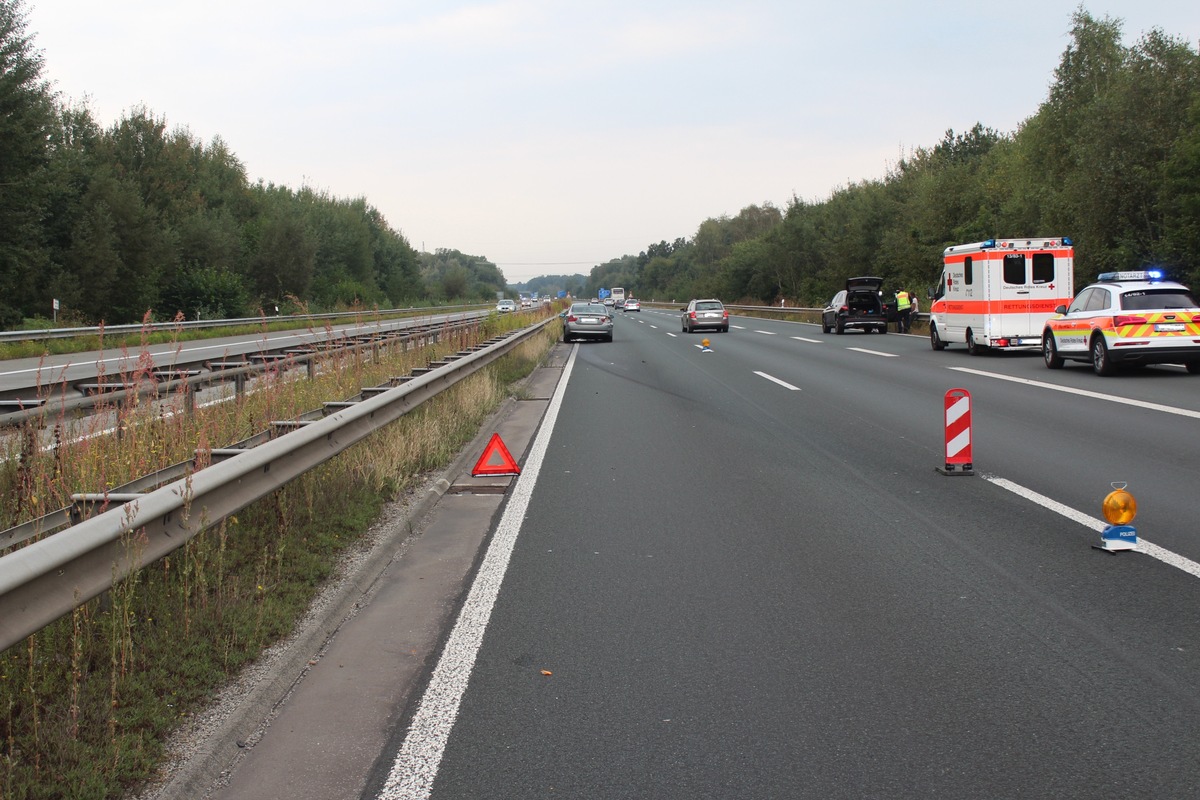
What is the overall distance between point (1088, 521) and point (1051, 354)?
14663 mm

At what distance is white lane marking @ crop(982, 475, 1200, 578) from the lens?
6176 millimetres

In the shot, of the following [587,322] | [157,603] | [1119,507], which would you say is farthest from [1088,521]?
[587,322]

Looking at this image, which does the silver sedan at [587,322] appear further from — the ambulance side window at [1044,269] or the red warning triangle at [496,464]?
the red warning triangle at [496,464]

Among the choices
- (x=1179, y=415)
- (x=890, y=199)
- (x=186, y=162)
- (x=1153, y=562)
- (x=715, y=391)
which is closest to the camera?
(x=1153, y=562)

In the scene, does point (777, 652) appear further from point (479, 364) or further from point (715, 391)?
point (715, 391)

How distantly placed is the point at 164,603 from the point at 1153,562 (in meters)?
5.62

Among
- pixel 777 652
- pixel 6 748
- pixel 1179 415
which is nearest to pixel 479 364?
pixel 1179 415

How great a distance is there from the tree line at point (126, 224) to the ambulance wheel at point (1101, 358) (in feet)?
51.4

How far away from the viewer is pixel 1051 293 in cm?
2386

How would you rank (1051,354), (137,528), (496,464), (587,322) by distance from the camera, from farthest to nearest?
(587,322)
(1051,354)
(496,464)
(137,528)

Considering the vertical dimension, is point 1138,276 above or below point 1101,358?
above

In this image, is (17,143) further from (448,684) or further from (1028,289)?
(448,684)

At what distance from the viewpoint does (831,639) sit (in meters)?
5.05

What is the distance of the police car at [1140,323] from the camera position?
57.5 feet
